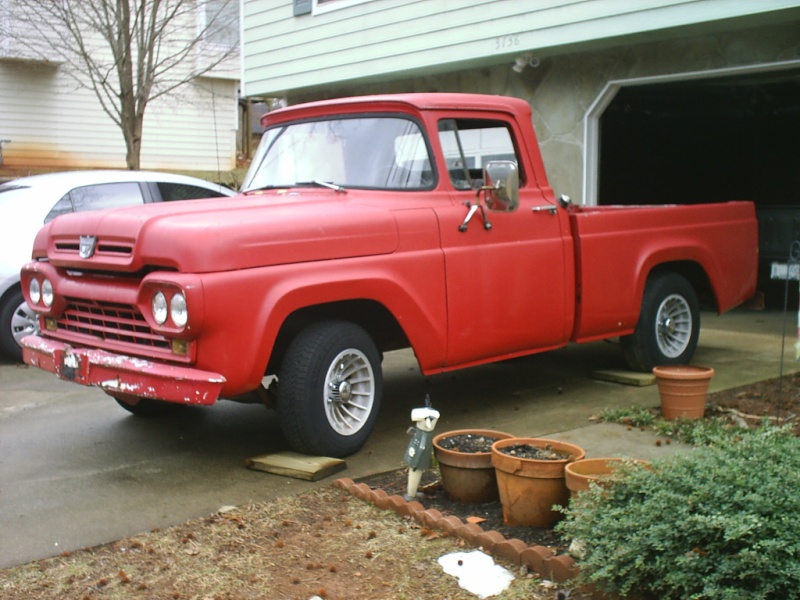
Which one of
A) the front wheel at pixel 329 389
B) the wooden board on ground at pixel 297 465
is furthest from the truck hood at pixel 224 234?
the wooden board on ground at pixel 297 465

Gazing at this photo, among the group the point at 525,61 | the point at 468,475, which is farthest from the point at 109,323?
the point at 525,61

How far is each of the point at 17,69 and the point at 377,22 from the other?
12.0m

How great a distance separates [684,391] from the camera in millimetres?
6176

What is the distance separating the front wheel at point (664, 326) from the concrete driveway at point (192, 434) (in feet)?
1.02

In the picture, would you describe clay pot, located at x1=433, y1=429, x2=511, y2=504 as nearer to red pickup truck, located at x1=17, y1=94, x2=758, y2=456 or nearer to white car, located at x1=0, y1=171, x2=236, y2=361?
red pickup truck, located at x1=17, y1=94, x2=758, y2=456

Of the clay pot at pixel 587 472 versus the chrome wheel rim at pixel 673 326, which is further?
the chrome wheel rim at pixel 673 326

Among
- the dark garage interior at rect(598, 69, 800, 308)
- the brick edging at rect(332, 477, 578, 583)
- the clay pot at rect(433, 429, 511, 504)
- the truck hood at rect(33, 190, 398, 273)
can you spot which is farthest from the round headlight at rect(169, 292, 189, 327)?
the dark garage interior at rect(598, 69, 800, 308)

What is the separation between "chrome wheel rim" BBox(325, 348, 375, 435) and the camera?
540cm

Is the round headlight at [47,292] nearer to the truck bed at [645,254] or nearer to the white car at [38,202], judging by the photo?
the white car at [38,202]

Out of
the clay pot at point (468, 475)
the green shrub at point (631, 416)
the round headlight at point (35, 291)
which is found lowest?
the green shrub at point (631, 416)

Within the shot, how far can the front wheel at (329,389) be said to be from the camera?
5.24m

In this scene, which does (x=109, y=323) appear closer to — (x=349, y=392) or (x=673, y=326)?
(x=349, y=392)


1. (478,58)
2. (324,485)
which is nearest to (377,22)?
(478,58)

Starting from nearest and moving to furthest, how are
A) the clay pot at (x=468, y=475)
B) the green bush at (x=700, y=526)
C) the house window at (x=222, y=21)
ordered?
the green bush at (x=700, y=526)
the clay pot at (x=468, y=475)
the house window at (x=222, y=21)
